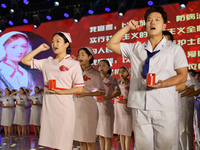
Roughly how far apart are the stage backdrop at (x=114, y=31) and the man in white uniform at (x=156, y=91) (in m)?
5.81

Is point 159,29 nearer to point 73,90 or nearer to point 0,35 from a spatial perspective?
point 73,90

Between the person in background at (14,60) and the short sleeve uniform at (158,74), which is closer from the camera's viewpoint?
the short sleeve uniform at (158,74)

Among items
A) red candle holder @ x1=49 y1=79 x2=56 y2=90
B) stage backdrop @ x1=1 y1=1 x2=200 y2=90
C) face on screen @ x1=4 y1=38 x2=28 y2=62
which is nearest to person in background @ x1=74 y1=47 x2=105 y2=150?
red candle holder @ x1=49 y1=79 x2=56 y2=90

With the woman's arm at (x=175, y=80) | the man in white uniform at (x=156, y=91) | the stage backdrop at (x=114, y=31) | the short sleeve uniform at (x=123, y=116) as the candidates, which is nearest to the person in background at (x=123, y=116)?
the short sleeve uniform at (x=123, y=116)

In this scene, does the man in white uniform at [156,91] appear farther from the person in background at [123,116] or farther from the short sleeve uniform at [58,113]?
the person in background at [123,116]

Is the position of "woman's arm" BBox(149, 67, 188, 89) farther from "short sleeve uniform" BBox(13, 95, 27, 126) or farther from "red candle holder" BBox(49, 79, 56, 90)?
"short sleeve uniform" BBox(13, 95, 27, 126)

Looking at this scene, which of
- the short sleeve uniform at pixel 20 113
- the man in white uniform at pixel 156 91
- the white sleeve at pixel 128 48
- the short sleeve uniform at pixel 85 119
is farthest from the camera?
the short sleeve uniform at pixel 20 113

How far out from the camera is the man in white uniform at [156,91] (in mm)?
2377

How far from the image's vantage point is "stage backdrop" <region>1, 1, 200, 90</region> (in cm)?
808

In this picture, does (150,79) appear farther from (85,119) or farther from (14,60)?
(14,60)

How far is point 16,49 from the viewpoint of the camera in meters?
10.9

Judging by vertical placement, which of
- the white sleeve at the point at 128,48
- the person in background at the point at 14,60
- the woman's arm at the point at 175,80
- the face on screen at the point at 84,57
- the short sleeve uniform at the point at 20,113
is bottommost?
the short sleeve uniform at the point at 20,113

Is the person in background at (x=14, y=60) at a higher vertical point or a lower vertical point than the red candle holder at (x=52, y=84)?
higher

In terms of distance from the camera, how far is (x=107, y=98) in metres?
5.50
